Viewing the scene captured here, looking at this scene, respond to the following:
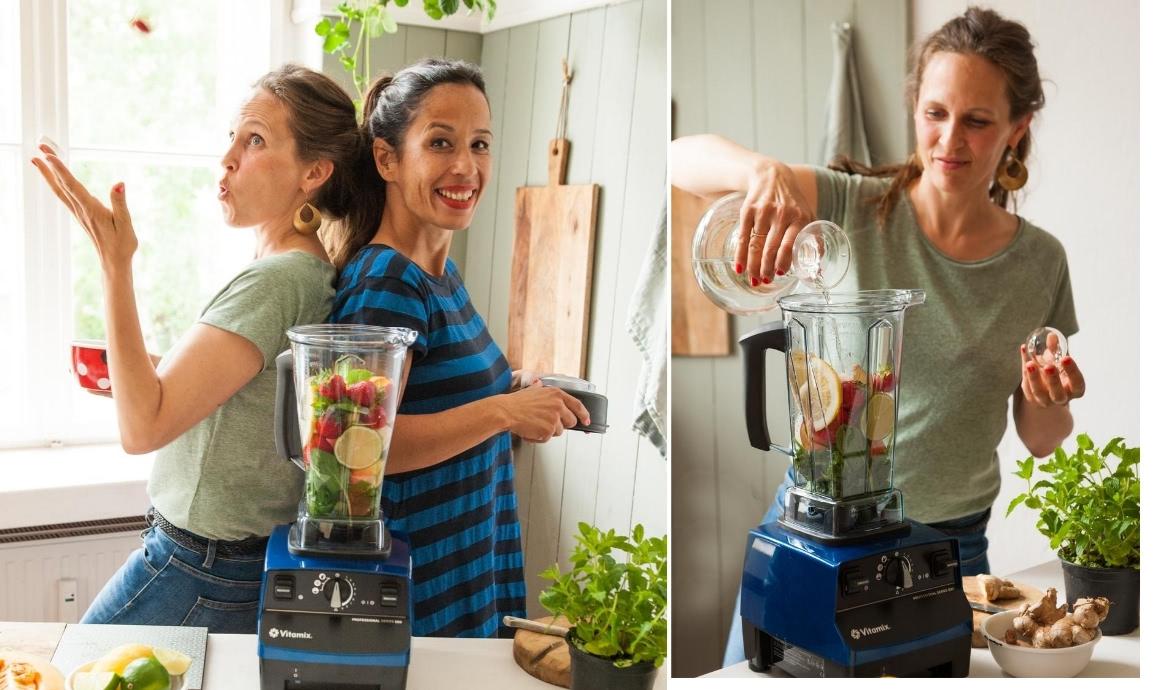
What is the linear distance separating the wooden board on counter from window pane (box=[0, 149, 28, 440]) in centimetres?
181

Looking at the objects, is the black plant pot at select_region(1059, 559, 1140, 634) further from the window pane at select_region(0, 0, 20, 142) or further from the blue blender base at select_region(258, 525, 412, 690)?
the window pane at select_region(0, 0, 20, 142)

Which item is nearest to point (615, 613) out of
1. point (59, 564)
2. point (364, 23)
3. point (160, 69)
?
point (364, 23)

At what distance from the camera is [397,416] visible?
1260mm

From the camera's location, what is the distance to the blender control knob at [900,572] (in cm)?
103

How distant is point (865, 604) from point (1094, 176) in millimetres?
592

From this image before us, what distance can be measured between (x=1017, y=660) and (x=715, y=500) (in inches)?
17.9

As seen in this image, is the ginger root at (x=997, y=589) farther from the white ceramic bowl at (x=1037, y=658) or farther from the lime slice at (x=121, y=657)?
the lime slice at (x=121, y=657)

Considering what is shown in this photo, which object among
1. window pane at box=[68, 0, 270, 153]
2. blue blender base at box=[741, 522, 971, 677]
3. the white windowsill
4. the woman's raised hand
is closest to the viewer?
blue blender base at box=[741, 522, 971, 677]

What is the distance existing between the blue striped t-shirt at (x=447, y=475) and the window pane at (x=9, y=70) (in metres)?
1.14

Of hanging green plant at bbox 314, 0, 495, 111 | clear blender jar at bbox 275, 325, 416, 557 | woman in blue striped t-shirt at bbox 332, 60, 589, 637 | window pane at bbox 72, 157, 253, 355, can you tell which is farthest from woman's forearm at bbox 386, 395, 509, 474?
window pane at bbox 72, 157, 253, 355

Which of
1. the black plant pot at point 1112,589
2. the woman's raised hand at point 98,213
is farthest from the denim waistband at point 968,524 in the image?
the woman's raised hand at point 98,213

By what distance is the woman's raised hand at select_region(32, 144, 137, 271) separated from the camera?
1.11m

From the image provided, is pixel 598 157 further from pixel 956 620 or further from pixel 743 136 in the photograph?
pixel 956 620
